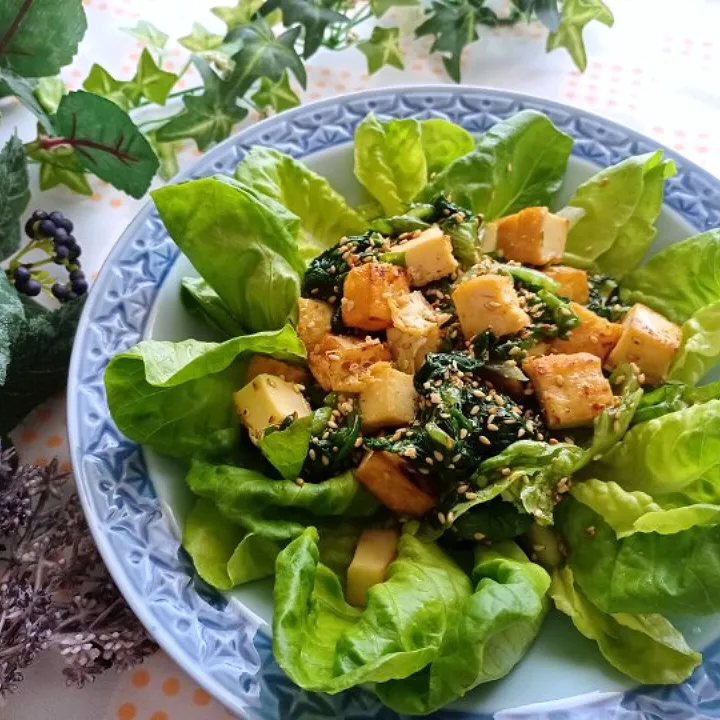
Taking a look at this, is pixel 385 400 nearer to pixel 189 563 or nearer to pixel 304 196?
pixel 189 563

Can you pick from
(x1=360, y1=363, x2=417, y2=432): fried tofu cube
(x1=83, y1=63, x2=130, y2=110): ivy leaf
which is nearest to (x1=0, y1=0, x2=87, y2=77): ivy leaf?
(x1=83, y1=63, x2=130, y2=110): ivy leaf

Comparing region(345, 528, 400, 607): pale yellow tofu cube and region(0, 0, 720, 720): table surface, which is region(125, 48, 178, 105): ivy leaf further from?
region(345, 528, 400, 607): pale yellow tofu cube

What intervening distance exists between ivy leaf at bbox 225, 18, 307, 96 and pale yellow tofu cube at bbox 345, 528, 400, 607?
47.3 inches

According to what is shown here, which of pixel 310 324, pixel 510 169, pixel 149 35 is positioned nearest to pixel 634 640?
pixel 310 324

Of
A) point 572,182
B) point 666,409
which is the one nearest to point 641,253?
point 572,182

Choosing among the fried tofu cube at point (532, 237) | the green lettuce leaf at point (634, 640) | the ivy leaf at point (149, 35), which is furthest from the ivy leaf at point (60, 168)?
the green lettuce leaf at point (634, 640)

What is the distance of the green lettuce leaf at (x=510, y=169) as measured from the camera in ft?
5.90

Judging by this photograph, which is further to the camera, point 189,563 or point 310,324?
point 310,324

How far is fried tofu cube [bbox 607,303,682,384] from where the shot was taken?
1.57m

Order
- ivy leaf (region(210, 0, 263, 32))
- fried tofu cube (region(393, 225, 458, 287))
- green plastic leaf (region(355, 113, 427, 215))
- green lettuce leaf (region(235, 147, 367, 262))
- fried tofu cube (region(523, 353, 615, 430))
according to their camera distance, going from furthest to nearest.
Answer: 1. ivy leaf (region(210, 0, 263, 32))
2. green plastic leaf (region(355, 113, 427, 215))
3. green lettuce leaf (region(235, 147, 367, 262))
4. fried tofu cube (region(393, 225, 458, 287))
5. fried tofu cube (region(523, 353, 615, 430))

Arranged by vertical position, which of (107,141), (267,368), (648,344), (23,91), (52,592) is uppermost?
(23,91)

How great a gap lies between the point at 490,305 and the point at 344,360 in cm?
29

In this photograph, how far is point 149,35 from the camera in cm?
231

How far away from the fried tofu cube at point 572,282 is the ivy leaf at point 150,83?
1.08m
